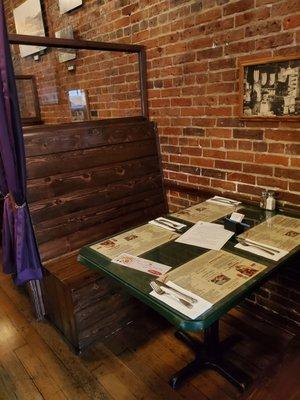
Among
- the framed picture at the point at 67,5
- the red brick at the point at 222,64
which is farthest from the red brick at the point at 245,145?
the framed picture at the point at 67,5

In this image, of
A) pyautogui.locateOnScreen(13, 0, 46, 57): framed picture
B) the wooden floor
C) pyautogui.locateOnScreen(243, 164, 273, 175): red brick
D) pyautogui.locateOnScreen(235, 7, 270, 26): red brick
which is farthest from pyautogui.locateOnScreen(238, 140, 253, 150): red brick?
pyautogui.locateOnScreen(13, 0, 46, 57): framed picture

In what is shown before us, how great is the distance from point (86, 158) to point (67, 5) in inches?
80.0

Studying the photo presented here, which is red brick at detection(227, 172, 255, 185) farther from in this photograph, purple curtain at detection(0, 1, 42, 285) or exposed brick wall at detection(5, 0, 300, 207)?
purple curtain at detection(0, 1, 42, 285)

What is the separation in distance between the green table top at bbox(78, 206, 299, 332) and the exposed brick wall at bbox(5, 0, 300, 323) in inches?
20.6

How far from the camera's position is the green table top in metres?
1.11

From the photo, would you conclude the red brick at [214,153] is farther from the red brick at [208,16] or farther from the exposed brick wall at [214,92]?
the red brick at [208,16]

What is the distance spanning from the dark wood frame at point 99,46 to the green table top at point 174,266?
4.62ft

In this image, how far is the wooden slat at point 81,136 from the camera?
215cm

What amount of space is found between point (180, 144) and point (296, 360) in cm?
179

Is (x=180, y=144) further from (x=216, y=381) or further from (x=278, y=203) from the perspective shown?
(x=216, y=381)

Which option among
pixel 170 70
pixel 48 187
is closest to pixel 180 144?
pixel 170 70

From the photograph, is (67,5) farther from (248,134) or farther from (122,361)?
(122,361)

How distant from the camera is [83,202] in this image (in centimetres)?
238

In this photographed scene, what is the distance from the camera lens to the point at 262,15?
189cm
